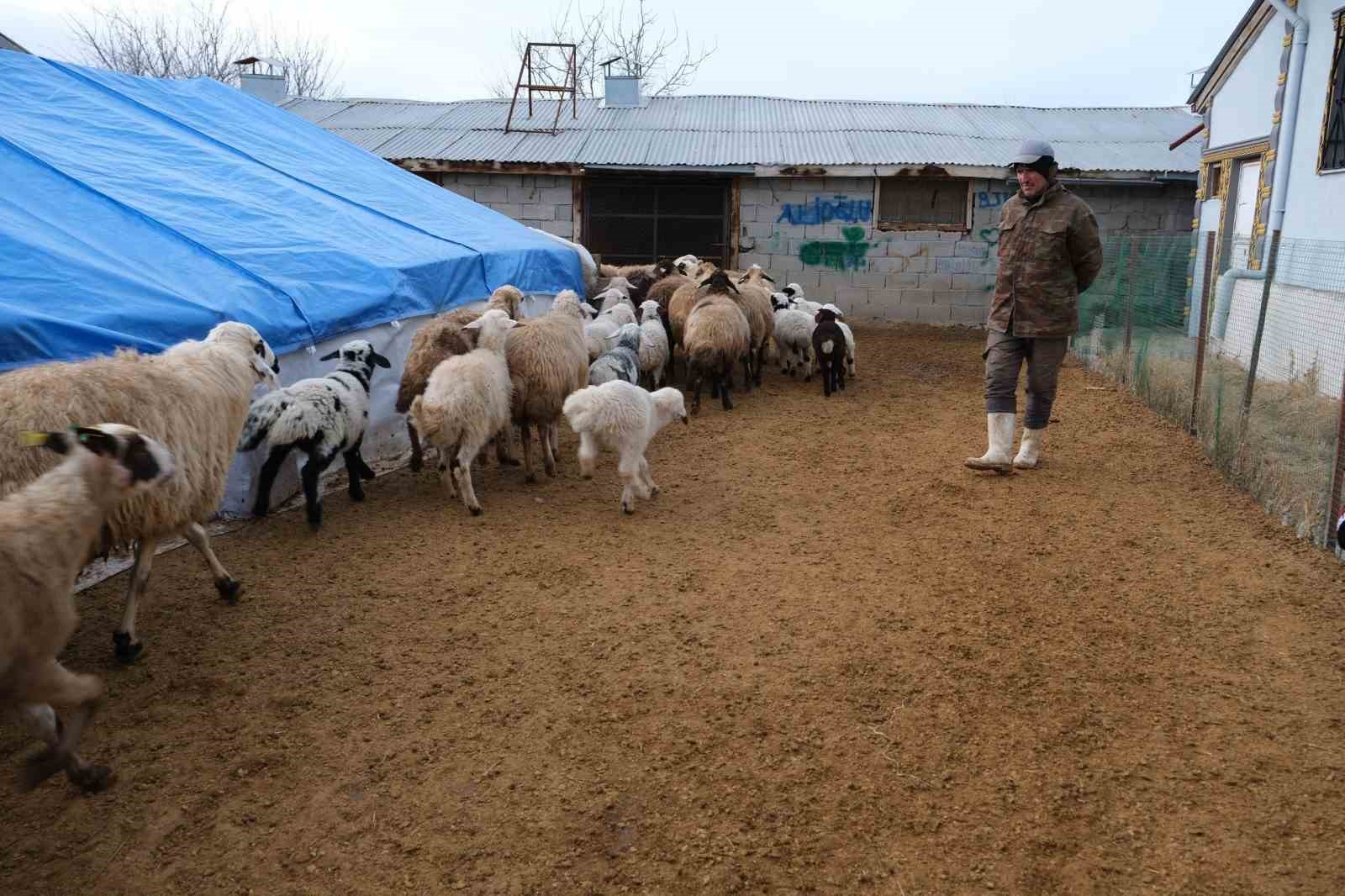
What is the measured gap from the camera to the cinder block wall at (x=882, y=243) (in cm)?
1532

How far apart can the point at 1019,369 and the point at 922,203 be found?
988 cm

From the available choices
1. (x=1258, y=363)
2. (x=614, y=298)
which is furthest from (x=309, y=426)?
(x=1258, y=363)

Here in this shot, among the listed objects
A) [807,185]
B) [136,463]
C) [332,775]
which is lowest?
[332,775]

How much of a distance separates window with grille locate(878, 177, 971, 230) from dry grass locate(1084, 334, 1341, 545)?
25.8 feet

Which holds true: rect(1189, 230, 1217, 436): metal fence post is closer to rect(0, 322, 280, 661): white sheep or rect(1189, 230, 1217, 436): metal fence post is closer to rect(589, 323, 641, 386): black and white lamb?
rect(589, 323, 641, 386): black and white lamb

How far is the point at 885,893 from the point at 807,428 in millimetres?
5940

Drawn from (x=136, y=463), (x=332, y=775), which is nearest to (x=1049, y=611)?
(x=332, y=775)

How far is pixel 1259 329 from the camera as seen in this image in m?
6.20

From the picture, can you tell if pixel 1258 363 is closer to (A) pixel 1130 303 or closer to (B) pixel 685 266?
(A) pixel 1130 303

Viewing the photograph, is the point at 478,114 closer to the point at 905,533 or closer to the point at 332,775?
the point at 905,533

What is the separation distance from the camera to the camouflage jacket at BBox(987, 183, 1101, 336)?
6.17 meters

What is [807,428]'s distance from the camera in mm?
8289

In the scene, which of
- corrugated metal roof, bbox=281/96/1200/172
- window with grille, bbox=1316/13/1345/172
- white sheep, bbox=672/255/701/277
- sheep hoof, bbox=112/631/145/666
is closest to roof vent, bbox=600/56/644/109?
corrugated metal roof, bbox=281/96/1200/172

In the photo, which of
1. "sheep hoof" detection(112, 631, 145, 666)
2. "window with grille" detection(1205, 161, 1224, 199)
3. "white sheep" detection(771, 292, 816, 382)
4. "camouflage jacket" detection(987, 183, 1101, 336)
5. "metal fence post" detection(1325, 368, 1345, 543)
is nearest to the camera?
"sheep hoof" detection(112, 631, 145, 666)
